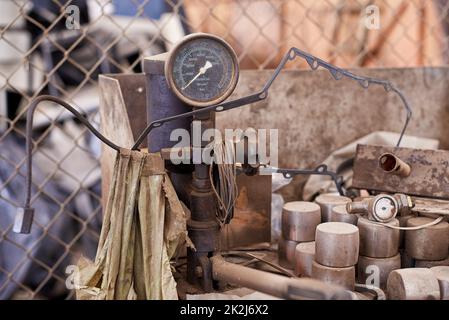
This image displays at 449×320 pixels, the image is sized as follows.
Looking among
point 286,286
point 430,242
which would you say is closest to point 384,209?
point 430,242

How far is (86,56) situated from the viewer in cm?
247

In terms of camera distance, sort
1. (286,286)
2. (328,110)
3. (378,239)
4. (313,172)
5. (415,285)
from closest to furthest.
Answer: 1. (286,286)
2. (415,285)
3. (378,239)
4. (313,172)
5. (328,110)

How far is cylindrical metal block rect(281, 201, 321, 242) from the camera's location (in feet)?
4.03

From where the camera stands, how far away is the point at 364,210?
1.20 metres

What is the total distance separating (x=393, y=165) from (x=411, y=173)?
0.15 ft

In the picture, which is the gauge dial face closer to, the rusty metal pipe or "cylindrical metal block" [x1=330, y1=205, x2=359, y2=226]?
"cylindrical metal block" [x1=330, y1=205, x2=359, y2=226]

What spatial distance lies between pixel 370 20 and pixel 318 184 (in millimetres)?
494

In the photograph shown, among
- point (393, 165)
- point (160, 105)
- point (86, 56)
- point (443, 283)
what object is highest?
point (86, 56)

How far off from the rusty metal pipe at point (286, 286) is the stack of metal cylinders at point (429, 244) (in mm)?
256

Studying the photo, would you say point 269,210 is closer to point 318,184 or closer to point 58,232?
point 318,184

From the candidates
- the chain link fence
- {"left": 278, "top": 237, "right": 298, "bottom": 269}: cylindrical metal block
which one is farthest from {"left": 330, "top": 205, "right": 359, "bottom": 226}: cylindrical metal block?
the chain link fence

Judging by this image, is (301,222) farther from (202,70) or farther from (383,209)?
(202,70)
